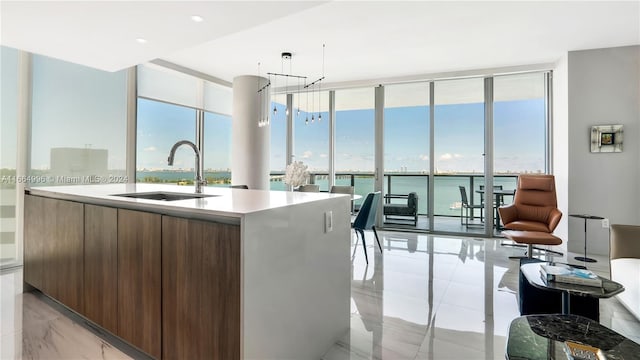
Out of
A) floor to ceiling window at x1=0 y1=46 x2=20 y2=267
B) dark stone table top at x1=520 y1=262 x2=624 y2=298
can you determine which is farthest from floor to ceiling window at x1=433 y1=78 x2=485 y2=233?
floor to ceiling window at x1=0 y1=46 x2=20 y2=267

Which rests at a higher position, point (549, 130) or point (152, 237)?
point (549, 130)

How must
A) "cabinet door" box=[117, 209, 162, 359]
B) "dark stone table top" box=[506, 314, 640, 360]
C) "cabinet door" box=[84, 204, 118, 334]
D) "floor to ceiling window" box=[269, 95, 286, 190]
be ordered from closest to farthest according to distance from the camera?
"dark stone table top" box=[506, 314, 640, 360]
"cabinet door" box=[117, 209, 162, 359]
"cabinet door" box=[84, 204, 118, 334]
"floor to ceiling window" box=[269, 95, 286, 190]

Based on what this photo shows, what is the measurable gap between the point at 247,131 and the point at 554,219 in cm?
505

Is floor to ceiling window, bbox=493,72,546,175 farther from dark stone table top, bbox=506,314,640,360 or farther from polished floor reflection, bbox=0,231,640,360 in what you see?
dark stone table top, bbox=506,314,640,360

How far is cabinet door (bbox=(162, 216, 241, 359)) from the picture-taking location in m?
1.35

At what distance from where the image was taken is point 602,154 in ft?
14.5

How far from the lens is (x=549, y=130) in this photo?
5270 millimetres

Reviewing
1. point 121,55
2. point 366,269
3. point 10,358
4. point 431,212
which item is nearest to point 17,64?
point 121,55

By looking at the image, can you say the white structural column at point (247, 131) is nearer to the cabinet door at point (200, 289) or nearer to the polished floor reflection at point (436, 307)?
the polished floor reflection at point (436, 307)

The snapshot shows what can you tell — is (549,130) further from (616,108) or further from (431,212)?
(431,212)

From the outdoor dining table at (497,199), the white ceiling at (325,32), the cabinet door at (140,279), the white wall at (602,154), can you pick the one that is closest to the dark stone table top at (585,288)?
the cabinet door at (140,279)

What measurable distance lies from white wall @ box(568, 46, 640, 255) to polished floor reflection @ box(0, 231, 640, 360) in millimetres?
935

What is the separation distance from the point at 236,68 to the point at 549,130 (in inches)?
215

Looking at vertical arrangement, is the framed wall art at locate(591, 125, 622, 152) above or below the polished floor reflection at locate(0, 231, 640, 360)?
above
